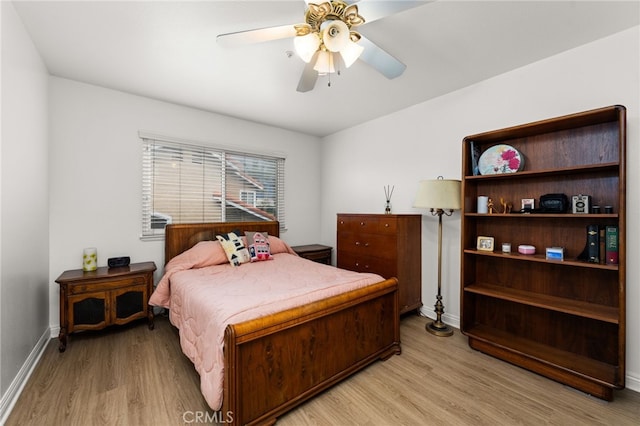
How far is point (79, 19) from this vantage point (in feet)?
5.96

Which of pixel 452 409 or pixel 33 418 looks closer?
pixel 33 418

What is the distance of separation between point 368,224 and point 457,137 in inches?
52.4

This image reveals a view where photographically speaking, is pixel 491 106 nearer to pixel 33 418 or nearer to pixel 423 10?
pixel 423 10

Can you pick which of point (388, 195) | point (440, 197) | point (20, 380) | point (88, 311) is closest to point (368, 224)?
point (388, 195)

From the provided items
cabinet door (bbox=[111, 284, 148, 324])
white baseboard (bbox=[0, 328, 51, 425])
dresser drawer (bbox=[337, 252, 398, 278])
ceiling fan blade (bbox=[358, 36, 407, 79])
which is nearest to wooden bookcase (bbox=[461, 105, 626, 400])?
dresser drawer (bbox=[337, 252, 398, 278])

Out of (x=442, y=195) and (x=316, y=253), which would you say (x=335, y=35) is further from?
(x=316, y=253)

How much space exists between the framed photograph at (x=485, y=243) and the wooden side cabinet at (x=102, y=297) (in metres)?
3.18

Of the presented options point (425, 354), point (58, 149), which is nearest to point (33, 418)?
point (58, 149)

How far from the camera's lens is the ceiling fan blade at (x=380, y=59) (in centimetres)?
168

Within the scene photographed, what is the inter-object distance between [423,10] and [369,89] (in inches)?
44.2

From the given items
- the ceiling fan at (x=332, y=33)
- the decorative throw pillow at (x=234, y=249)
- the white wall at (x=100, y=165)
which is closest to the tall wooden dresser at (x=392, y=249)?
the decorative throw pillow at (x=234, y=249)

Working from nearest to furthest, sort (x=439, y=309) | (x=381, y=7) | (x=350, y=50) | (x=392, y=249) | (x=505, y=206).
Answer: (x=381, y=7)
(x=350, y=50)
(x=505, y=206)
(x=439, y=309)
(x=392, y=249)

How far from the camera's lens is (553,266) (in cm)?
222

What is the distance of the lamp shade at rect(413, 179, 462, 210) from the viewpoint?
258cm
